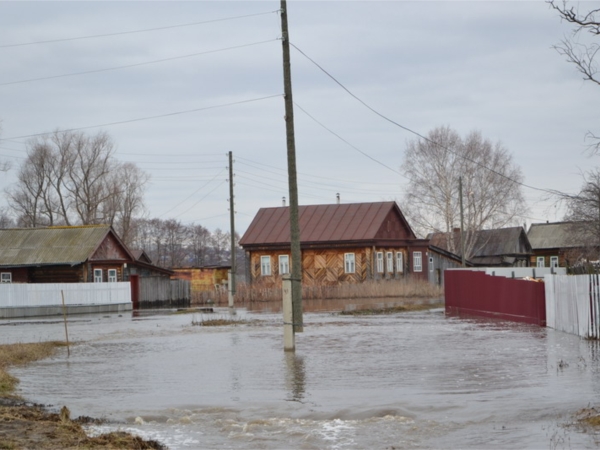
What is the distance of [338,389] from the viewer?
1401 centimetres

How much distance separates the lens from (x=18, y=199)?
88688 mm

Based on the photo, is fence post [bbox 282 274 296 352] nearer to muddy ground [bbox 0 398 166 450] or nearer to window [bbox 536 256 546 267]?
muddy ground [bbox 0 398 166 450]

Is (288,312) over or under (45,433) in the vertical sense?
over

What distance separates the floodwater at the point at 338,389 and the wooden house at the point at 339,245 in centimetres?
4372

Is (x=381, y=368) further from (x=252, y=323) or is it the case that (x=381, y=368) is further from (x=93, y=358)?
(x=252, y=323)

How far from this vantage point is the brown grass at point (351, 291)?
59.2 metres

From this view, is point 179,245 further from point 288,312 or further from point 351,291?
point 288,312

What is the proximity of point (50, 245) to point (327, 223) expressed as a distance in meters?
21.3

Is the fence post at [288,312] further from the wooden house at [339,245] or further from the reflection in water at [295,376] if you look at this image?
the wooden house at [339,245]

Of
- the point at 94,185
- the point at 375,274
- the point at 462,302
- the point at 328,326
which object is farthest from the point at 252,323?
the point at 94,185

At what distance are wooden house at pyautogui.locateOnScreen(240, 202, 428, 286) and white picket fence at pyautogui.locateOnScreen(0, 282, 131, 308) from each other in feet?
52.7

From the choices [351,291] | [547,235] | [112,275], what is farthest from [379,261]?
[547,235]

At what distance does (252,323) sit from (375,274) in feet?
123

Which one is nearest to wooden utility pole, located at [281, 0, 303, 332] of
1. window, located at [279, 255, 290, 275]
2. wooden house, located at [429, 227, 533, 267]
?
window, located at [279, 255, 290, 275]
